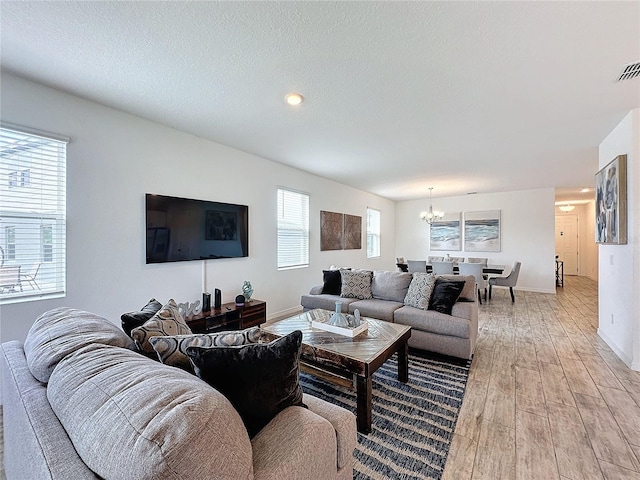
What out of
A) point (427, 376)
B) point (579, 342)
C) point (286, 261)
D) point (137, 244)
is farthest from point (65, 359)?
point (579, 342)

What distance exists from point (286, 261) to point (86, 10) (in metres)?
3.71

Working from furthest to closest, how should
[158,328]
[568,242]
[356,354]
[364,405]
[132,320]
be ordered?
[568,242]
[356,354]
[364,405]
[132,320]
[158,328]

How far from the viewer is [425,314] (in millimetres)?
3094

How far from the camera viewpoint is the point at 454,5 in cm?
151

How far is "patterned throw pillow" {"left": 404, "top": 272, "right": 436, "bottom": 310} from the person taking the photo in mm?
3271

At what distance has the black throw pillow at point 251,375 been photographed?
3.30 ft

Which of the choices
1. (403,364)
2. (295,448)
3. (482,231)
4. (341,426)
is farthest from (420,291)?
(482,231)

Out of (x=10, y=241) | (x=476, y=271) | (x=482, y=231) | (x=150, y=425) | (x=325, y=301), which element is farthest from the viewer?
(x=482, y=231)

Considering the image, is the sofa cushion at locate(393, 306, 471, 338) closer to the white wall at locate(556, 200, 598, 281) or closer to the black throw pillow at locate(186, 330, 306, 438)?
the black throw pillow at locate(186, 330, 306, 438)

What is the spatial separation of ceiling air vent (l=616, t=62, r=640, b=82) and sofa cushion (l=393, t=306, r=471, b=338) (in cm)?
236

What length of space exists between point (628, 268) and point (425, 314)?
6.88 ft

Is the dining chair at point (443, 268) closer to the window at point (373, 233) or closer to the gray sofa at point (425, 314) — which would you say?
the window at point (373, 233)

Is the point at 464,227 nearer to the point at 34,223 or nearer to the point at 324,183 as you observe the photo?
the point at 324,183

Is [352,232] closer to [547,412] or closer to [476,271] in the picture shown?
[476,271]
